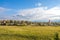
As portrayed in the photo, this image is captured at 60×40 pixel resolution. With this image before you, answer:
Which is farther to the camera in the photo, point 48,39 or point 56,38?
point 48,39

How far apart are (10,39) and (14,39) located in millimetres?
1264

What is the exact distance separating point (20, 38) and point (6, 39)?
160 inches

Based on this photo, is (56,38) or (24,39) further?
(24,39)

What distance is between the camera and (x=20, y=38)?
1759 inches

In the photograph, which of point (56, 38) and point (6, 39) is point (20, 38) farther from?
point (56, 38)

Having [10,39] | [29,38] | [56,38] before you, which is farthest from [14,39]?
[56,38]

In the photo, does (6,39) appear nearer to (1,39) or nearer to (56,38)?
(1,39)

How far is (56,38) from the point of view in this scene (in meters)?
31.2

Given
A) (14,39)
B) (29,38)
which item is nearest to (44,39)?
(29,38)

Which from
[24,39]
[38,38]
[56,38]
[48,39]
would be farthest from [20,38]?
[56,38]

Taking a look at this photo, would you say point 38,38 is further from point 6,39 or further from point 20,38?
point 6,39

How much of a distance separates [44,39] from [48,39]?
107cm

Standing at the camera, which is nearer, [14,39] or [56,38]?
[56,38]

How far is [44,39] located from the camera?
43.2 metres
